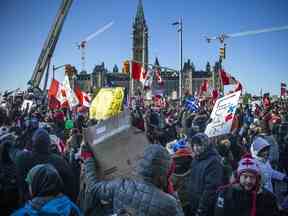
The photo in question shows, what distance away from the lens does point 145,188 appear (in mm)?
2795

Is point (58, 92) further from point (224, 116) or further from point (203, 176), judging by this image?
point (203, 176)

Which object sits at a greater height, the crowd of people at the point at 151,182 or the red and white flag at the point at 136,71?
the red and white flag at the point at 136,71

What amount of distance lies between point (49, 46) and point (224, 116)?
19.1 m

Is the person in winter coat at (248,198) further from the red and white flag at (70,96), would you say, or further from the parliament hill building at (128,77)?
the parliament hill building at (128,77)

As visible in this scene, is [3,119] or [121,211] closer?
[121,211]

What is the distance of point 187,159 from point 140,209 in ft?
8.04

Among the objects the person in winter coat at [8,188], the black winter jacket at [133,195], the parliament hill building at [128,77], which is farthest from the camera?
the parliament hill building at [128,77]

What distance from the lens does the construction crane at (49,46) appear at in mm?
23938

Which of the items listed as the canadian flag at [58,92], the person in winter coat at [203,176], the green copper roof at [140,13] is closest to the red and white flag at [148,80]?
the canadian flag at [58,92]

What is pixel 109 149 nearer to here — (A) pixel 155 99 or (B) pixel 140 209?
(B) pixel 140 209

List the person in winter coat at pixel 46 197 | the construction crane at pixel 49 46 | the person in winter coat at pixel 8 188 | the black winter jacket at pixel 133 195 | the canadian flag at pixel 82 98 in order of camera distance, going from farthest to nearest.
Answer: the construction crane at pixel 49 46 < the canadian flag at pixel 82 98 < the person in winter coat at pixel 8 188 < the person in winter coat at pixel 46 197 < the black winter jacket at pixel 133 195

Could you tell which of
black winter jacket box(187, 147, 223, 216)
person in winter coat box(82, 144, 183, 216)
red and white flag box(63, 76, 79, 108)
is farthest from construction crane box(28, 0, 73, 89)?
person in winter coat box(82, 144, 183, 216)

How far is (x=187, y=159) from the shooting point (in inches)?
202

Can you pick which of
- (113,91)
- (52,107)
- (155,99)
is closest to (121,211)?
(113,91)
